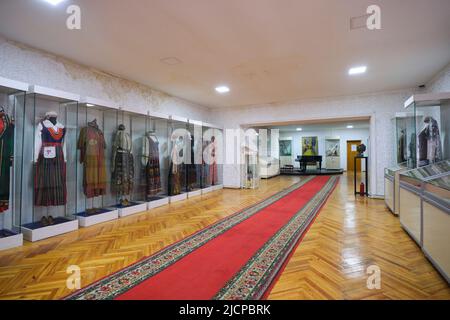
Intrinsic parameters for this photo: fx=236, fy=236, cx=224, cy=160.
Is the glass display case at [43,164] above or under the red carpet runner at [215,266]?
above

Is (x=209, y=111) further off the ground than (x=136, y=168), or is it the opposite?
(x=209, y=111)

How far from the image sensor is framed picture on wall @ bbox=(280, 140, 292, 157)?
1614 centimetres

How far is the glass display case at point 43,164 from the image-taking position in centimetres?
340

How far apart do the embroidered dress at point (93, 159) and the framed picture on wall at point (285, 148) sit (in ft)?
44.0

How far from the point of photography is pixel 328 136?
1562 centimetres

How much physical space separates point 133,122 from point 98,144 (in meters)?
1.10

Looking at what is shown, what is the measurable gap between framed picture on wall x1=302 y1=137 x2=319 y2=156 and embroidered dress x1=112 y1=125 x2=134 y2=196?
A: 523 inches

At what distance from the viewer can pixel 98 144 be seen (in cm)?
426

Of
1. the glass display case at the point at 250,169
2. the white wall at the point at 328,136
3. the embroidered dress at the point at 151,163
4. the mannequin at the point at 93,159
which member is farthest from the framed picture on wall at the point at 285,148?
the mannequin at the point at 93,159

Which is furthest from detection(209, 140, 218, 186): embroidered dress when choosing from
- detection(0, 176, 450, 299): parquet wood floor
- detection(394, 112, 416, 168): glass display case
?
detection(394, 112, 416, 168): glass display case

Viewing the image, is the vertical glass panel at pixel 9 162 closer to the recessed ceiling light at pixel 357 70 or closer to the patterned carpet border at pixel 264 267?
the patterned carpet border at pixel 264 267
